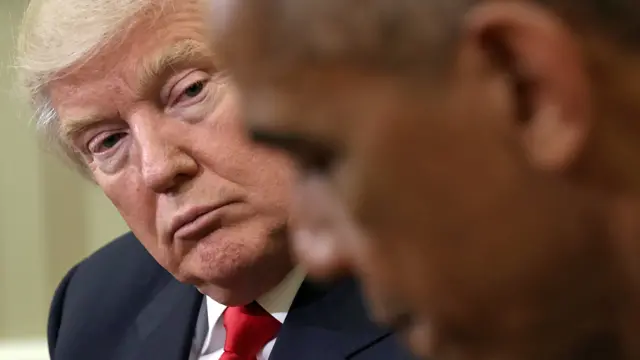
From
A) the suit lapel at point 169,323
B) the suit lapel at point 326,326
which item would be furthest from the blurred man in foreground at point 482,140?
the suit lapel at point 169,323

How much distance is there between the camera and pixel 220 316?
997 millimetres

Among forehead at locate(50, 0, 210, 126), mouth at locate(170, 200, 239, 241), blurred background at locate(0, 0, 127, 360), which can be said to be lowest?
mouth at locate(170, 200, 239, 241)

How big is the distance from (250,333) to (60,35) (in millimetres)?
368

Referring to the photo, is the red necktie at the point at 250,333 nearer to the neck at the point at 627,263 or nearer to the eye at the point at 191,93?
the eye at the point at 191,93

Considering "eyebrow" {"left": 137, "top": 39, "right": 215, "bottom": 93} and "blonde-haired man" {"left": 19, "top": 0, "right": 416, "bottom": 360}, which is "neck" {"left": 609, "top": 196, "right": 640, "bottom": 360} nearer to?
"blonde-haired man" {"left": 19, "top": 0, "right": 416, "bottom": 360}

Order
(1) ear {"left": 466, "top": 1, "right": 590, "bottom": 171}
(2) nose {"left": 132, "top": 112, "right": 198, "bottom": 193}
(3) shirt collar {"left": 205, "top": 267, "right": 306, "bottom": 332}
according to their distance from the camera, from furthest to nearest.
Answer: (3) shirt collar {"left": 205, "top": 267, "right": 306, "bottom": 332} < (2) nose {"left": 132, "top": 112, "right": 198, "bottom": 193} < (1) ear {"left": 466, "top": 1, "right": 590, "bottom": 171}

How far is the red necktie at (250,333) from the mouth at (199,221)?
15 cm

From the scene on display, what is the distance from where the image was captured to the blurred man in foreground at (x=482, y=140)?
0.30 m

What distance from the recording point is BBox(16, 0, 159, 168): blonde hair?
2.60 feet

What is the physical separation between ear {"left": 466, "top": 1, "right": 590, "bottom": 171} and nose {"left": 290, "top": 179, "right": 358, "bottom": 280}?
0.08 metres

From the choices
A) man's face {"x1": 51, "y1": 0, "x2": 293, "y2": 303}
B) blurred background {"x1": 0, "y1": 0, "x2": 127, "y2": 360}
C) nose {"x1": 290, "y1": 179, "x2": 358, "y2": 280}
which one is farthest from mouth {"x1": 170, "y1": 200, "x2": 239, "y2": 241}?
blurred background {"x1": 0, "y1": 0, "x2": 127, "y2": 360}

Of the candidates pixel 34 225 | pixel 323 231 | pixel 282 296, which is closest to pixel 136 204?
pixel 282 296

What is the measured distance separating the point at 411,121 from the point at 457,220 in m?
0.04

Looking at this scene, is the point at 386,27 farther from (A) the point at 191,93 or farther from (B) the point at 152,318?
(B) the point at 152,318
